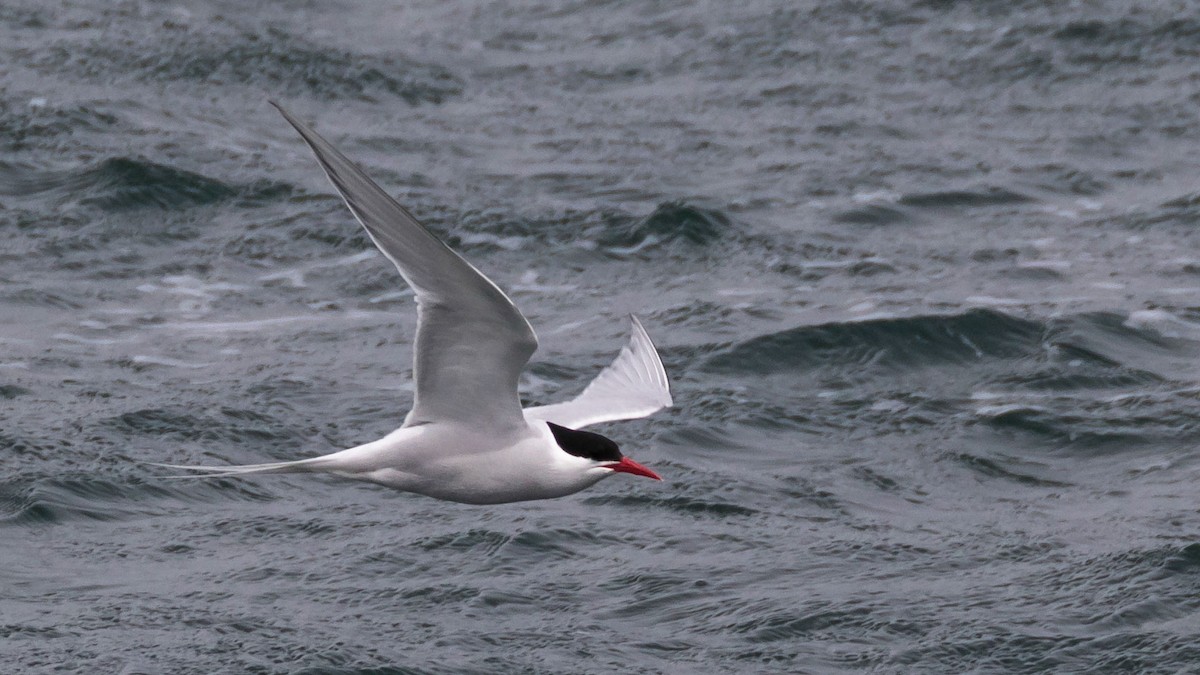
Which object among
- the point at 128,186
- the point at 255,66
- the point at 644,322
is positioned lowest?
the point at 644,322

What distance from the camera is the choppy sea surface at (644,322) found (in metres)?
8.17

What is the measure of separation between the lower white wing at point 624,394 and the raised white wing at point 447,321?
0.86 m

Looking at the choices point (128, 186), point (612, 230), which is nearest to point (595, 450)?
point (612, 230)

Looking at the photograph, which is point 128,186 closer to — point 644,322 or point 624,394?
point 644,322

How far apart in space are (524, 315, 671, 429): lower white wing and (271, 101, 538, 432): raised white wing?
861 millimetres

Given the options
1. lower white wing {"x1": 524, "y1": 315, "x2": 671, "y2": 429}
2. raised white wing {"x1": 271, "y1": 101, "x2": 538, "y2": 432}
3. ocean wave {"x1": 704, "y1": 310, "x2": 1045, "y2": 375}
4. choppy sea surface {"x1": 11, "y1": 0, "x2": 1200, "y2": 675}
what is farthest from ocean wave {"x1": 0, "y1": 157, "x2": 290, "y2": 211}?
raised white wing {"x1": 271, "y1": 101, "x2": 538, "y2": 432}

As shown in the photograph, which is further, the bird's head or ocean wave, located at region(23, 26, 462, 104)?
ocean wave, located at region(23, 26, 462, 104)

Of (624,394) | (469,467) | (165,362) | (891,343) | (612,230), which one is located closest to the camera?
(469,467)

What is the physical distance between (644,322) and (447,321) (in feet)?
16.7

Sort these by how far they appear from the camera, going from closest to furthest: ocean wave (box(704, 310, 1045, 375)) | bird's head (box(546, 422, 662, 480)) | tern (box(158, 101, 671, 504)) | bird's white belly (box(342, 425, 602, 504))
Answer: tern (box(158, 101, 671, 504)) < bird's white belly (box(342, 425, 602, 504)) < bird's head (box(546, 422, 662, 480)) < ocean wave (box(704, 310, 1045, 375))

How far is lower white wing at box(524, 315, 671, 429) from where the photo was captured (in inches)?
307

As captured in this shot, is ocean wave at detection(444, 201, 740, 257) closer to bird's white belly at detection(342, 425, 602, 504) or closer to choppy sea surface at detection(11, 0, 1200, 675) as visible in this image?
choppy sea surface at detection(11, 0, 1200, 675)

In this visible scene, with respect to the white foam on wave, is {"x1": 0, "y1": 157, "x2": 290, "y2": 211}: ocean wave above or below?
above

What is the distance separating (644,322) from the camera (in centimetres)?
1132
